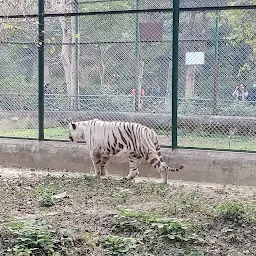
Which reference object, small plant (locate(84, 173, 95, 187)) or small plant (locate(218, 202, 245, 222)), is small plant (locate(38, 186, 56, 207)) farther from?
small plant (locate(218, 202, 245, 222))

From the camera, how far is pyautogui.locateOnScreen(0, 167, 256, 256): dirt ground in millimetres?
4328

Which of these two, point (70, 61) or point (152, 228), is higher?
point (70, 61)

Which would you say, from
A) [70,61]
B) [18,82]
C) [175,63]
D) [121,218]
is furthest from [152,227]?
[18,82]

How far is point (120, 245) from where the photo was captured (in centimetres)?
428

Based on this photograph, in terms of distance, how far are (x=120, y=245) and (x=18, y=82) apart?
6402 mm

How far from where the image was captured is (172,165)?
313 inches

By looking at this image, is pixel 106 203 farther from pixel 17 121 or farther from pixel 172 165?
pixel 17 121

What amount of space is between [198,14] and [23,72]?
10.4 ft

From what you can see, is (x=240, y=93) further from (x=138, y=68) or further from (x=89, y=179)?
(x=89, y=179)

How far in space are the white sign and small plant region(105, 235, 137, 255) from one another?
5.29 m

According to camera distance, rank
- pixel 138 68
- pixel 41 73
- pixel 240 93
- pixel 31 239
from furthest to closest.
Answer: pixel 138 68 < pixel 240 93 < pixel 41 73 < pixel 31 239

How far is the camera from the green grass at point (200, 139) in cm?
866

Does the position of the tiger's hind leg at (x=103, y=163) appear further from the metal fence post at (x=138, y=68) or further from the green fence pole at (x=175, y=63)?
the metal fence post at (x=138, y=68)

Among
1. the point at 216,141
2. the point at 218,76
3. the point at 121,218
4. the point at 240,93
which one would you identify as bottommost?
the point at 121,218
